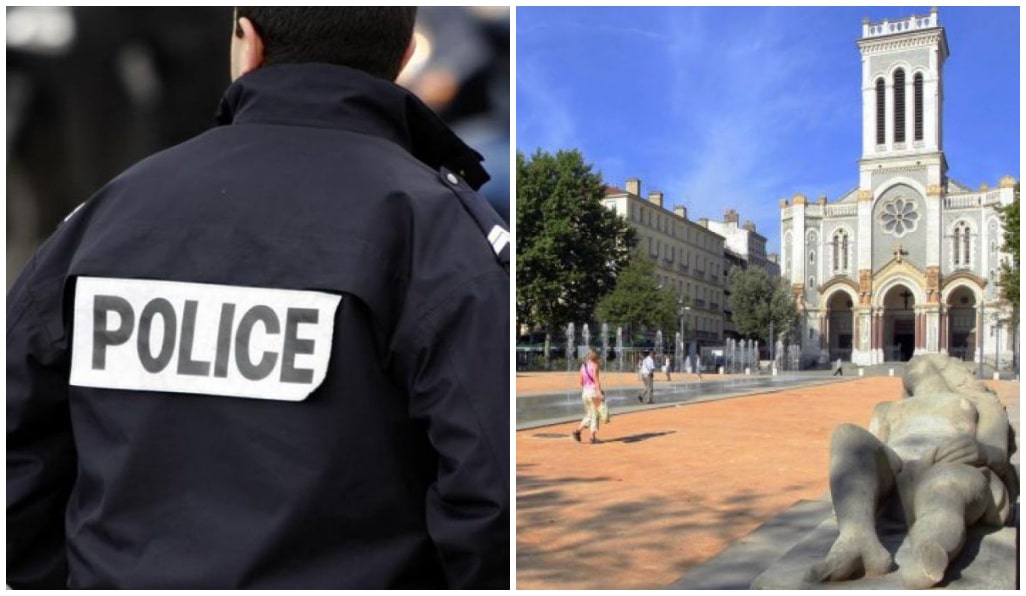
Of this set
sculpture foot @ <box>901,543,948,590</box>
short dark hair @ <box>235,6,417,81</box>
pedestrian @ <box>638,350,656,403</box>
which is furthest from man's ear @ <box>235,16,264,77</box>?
pedestrian @ <box>638,350,656,403</box>

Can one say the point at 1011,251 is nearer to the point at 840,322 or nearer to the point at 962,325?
the point at 962,325

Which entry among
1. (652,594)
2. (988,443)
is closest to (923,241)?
(988,443)

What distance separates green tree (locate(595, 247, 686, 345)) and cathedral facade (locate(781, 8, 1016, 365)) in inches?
42.0

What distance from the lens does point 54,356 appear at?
1.65 meters

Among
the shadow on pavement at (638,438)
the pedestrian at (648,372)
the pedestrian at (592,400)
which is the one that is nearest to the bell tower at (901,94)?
the pedestrian at (592,400)

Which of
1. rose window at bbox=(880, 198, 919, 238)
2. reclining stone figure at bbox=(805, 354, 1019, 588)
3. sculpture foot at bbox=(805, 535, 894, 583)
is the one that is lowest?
sculpture foot at bbox=(805, 535, 894, 583)

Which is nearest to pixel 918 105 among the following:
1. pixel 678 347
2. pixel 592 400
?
pixel 592 400

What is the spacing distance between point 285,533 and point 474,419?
14.9 inches

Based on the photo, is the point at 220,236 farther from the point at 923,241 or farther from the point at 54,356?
the point at 923,241

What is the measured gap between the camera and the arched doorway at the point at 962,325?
5.54 metres

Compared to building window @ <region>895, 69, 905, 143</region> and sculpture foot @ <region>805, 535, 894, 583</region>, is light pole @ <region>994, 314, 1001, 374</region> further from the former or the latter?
sculpture foot @ <region>805, 535, 894, 583</region>

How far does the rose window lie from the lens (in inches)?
236

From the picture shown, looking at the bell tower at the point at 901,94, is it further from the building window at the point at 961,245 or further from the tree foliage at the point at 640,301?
the tree foliage at the point at 640,301

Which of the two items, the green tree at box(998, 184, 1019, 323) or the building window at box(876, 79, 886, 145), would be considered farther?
the building window at box(876, 79, 886, 145)
